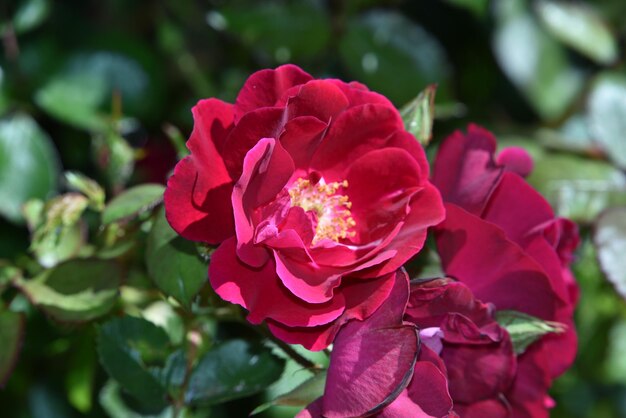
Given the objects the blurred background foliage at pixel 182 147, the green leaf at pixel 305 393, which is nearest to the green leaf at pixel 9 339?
the blurred background foliage at pixel 182 147

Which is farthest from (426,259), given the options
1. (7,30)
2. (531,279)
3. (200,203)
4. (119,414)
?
(7,30)

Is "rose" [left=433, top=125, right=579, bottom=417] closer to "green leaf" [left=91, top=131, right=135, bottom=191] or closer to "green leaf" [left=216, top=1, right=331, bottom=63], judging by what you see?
"green leaf" [left=91, top=131, right=135, bottom=191]

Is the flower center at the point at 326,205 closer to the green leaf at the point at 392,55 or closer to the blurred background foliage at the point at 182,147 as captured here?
the blurred background foliage at the point at 182,147

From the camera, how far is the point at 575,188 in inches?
40.1

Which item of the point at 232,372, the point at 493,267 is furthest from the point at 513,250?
the point at 232,372

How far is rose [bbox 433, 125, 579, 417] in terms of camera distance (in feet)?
1.97

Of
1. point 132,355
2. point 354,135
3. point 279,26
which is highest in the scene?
point 354,135

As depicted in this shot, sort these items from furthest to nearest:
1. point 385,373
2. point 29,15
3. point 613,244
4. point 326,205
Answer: point 29,15
point 613,244
point 326,205
point 385,373

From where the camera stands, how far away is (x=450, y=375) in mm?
596

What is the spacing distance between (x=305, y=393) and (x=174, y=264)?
14cm

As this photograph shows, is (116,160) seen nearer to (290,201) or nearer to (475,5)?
(290,201)

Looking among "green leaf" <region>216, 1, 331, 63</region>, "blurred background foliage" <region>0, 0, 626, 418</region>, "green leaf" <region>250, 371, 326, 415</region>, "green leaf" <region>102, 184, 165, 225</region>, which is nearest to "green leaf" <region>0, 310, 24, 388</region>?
"blurred background foliage" <region>0, 0, 626, 418</region>

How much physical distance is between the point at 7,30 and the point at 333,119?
1.93 ft

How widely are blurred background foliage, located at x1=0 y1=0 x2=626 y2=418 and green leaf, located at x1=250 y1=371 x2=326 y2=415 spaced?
30mm
